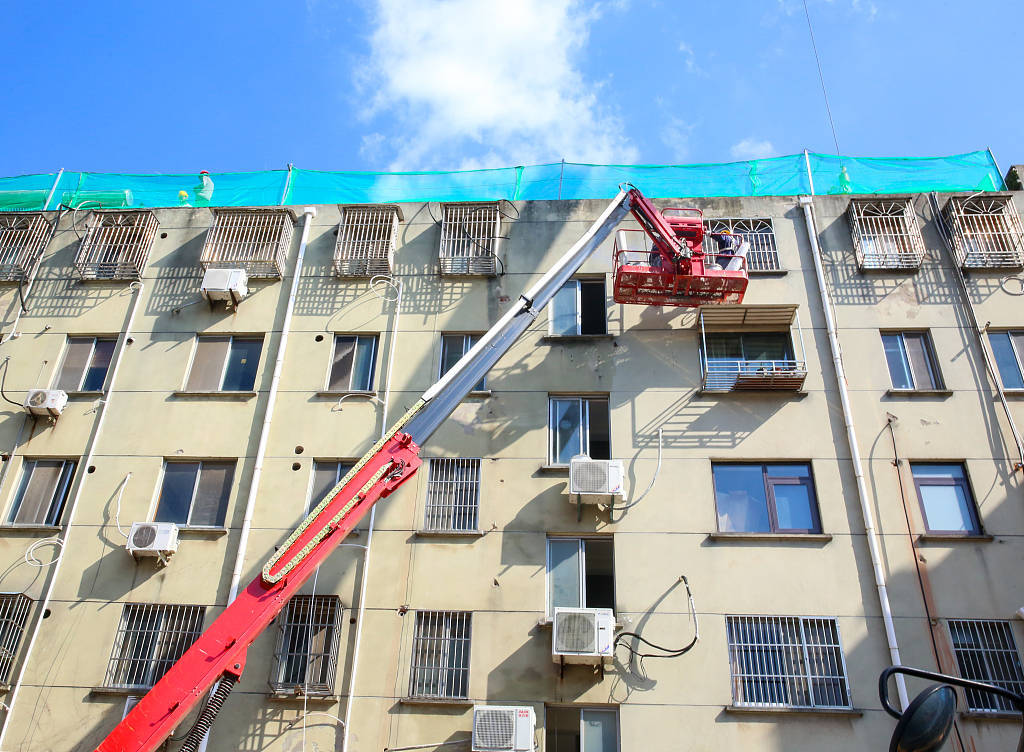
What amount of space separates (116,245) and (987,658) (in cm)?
2154

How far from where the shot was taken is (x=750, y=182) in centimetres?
2019

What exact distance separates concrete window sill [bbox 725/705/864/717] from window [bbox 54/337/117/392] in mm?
15448

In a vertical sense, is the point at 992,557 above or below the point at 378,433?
below

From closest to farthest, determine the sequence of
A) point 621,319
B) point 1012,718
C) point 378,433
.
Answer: point 1012,718
point 378,433
point 621,319

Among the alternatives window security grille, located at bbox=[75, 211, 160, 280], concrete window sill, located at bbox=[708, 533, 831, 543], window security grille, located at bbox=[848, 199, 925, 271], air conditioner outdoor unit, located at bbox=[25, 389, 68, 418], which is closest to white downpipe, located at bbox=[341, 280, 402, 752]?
concrete window sill, located at bbox=[708, 533, 831, 543]

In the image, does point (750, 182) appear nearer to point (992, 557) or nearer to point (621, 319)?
point (621, 319)

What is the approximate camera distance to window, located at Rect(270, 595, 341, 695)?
14.5 meters

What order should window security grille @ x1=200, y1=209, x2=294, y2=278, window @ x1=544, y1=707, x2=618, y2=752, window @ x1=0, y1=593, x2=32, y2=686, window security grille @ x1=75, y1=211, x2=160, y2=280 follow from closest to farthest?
window @ x1=544, y1=707, x2=618, y2=752
window @ x1=0, y1=593, x2=32, y2=686
window security grille @ x1=200, y1=209, x2=294, y2=278
window security grille @ x1=75, y1=211, x2=160, y2=280

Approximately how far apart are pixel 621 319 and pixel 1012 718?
10.5 meters

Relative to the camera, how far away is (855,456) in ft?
52.7

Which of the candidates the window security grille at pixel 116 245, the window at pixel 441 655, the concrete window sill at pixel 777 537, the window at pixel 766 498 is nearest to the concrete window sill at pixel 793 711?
the concrete window sill at pixel 777 537

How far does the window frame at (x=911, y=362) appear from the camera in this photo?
1709cm

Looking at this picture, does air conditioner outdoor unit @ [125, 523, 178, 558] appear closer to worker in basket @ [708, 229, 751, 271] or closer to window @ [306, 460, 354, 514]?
window @ [306, 460, 354, 514]

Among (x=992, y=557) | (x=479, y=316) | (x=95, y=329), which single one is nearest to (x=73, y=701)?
(x=95, y=329)
